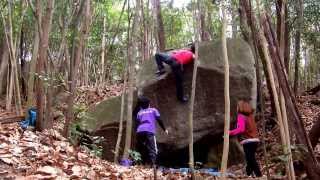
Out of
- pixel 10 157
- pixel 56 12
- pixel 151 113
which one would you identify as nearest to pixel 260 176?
pixel 151 113

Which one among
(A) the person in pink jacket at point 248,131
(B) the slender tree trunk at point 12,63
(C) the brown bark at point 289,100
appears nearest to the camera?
(C) the brown bark at point 289,100

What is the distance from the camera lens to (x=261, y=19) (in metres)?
5.80

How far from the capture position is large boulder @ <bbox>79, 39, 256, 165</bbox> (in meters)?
10.4

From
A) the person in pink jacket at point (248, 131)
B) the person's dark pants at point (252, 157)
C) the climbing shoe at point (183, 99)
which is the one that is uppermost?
the climbing shoe at point (183, 99)

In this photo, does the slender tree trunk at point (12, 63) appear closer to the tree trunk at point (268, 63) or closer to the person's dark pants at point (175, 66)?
the person's dark pants at point (175, 66)

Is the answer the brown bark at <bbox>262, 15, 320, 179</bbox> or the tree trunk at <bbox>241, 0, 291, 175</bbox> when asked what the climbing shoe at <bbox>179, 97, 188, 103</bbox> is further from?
the brown bark at <bbox>262, 15, 320, 179</bbox>

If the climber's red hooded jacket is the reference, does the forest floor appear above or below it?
below

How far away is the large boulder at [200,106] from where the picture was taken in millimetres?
10445

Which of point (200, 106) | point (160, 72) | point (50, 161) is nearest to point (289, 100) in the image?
point (50, 161)

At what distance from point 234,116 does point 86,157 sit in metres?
4.64

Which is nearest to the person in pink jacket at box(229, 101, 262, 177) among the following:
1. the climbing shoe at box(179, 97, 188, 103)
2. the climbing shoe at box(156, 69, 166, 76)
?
the climbing shoe at box(179, 97, 188, 103)

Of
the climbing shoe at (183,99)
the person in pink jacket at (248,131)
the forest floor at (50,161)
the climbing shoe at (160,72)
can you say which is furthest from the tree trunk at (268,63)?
the climbing shoe at (160,72)

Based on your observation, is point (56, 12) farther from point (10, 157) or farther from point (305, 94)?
point (10, 157)

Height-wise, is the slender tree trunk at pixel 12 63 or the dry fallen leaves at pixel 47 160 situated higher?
the slender tree trunk at pixel 12 63
